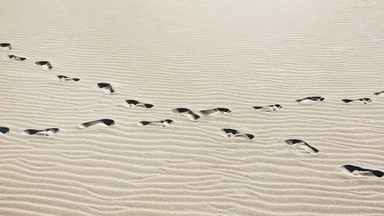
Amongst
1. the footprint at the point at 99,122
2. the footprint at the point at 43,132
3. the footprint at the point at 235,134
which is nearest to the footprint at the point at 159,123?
the footprint at the point at 99,122

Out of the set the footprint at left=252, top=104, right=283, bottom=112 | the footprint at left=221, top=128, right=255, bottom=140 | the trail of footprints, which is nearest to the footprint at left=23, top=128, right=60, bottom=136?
the trail of footprints

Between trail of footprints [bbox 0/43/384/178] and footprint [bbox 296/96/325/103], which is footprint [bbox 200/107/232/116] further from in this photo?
footprint [bbox 296/96/325/103]

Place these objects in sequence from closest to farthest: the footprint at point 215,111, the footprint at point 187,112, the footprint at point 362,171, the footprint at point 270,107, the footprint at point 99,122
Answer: the footprint at point 362,171, the footprint at point 99,122, the footprint at point 187,112, the footprint at point 215,111, the footprint at point 270,107

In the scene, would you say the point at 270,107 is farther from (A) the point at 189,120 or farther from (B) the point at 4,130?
(B) the point at 4,130

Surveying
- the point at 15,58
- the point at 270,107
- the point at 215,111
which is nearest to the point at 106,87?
the point at 215,111

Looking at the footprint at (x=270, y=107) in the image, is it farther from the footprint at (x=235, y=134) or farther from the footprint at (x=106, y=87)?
the footprint at (x=106, y=87)

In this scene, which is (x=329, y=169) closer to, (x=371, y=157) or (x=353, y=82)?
(x=371, y=157)

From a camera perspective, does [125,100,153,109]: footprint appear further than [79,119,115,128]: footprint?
Yes
